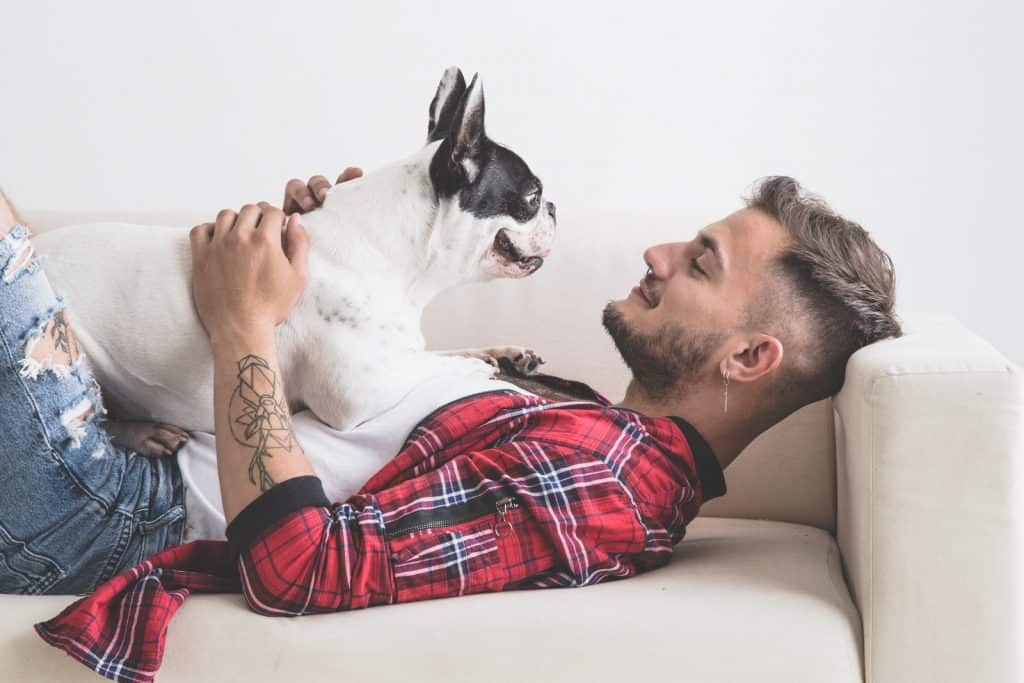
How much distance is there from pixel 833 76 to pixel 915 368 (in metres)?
1.75

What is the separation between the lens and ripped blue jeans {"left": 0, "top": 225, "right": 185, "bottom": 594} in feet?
4.14

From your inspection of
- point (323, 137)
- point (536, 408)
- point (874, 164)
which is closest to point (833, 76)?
point (874, 164)

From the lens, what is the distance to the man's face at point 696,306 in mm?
1520

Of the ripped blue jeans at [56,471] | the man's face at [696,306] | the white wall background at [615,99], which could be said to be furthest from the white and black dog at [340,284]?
the white wall background at [615,99]

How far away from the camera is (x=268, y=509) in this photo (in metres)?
1.21

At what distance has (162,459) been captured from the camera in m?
1.47

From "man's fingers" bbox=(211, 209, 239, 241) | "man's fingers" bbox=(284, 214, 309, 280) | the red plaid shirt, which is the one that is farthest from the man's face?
"man's fingers" bbox=(211, 209, 239, 241)

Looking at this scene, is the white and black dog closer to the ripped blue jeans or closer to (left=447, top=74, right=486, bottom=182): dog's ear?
(left=447, top=74, right=486, bottom=182): dog's ear

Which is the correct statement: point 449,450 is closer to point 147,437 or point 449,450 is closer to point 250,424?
point 250,424

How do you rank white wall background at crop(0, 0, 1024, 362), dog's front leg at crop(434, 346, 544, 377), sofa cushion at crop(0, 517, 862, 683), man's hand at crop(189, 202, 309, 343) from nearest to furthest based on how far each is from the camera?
sofa cushion at crop(0, 517, 862, 683)
man's hand at crop(189, 202, 309, 343)
dog's front leg at crop(434, 346, 544, 377)
white wall background at crop(0, 0, 1024, 362)

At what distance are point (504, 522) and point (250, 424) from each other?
31 cm

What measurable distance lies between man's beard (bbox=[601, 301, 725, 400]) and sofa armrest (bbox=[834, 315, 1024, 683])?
321 mm

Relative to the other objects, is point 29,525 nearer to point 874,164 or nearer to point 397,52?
point 397,52

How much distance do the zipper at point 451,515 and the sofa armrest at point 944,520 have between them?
41cm
